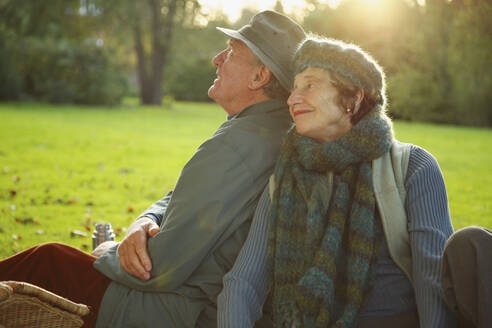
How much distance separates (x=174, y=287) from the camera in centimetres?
242

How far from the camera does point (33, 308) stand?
2.04 meters

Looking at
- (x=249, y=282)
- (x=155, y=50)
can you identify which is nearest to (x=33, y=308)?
(x=249, y=282)

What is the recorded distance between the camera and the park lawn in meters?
6.11

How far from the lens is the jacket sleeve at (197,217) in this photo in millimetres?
2375

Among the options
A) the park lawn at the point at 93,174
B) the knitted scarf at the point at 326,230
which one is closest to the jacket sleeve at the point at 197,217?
the knitted scarf at the point at 326,230

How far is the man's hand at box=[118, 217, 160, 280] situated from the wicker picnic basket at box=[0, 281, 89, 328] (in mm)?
330

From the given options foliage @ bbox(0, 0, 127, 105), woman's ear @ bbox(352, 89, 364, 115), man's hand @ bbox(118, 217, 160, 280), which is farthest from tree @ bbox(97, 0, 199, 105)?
woman's ear @ bbox(352, 89, 364, 115)

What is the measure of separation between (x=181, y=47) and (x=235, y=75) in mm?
31099

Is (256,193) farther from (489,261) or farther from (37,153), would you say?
(37,153)

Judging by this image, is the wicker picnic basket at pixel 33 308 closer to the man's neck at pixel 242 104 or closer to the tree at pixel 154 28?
the man's neck at pixel 242 104

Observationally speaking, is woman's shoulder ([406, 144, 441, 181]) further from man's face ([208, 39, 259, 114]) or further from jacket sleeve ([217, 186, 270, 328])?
man's face ([208, 39, 259, 114])

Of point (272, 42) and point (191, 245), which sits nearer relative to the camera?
point (191, 245)

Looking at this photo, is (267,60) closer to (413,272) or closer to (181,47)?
(413,272)

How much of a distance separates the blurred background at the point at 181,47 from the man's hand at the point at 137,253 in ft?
72.6
